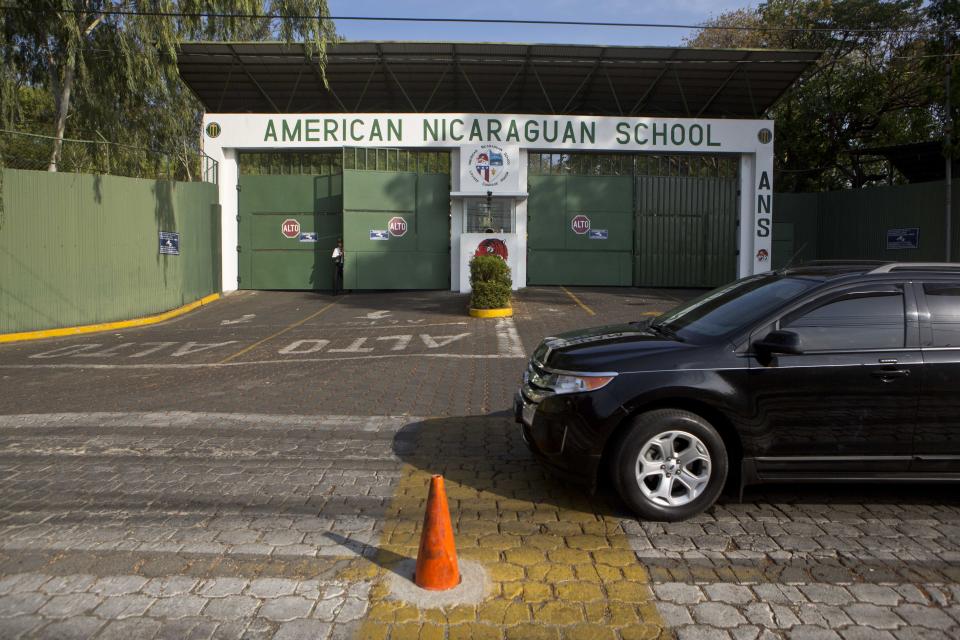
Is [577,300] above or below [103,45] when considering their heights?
below

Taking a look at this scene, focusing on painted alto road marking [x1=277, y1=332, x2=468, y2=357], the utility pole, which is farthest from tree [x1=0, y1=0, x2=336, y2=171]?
the utility pole

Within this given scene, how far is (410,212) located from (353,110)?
168 inches

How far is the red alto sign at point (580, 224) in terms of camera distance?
77.0ft

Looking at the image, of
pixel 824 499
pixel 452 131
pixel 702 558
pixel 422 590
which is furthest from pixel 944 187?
pixel 422 590

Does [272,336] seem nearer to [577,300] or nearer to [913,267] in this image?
[577,300]

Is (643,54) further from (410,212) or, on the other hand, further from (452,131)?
(410,212)

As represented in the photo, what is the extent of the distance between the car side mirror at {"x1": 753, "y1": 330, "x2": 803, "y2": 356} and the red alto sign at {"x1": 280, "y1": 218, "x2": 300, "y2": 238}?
19872 millimetres

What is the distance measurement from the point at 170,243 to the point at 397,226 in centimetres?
661

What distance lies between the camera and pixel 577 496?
18.3 feet

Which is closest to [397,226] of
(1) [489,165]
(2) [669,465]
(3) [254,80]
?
(1) [489,165]

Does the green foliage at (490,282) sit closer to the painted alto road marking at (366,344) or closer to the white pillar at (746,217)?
the painted alto road marking at (366,344)

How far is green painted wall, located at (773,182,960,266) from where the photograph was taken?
2120 centimetres

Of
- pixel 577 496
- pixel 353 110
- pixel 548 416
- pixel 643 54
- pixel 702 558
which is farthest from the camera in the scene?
pixel 353 110

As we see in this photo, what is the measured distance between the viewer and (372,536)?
15.9ft
